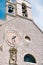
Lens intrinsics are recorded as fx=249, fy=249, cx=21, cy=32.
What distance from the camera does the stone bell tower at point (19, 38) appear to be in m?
19.4

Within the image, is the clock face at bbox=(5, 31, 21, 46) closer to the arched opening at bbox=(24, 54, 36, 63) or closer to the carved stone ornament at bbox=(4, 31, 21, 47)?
the carved stone ornament at bbox=(4, 31, 21, 47)

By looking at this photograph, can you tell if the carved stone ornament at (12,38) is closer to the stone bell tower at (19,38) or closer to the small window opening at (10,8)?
the stone bell tower at (19,38)

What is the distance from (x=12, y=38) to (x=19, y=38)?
25.3 inches

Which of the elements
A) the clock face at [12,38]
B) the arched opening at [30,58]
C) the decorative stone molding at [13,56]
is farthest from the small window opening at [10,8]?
the arched opening at [30,58]

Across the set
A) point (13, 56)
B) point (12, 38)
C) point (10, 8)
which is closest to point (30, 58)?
point (13, 56)

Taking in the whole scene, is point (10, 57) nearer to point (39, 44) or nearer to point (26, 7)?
point (39, 44)

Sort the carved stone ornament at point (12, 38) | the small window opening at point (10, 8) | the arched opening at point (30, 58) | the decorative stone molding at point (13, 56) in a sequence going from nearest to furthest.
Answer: the decorative stone molding at point (13, 56)
the carved stone ornament at point (12, 38)
the arched opening at point (30, 58)
the small window opening at point (10, 8)

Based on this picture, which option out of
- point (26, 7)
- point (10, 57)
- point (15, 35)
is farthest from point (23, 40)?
point (26, 7)

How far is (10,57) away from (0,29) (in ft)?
7.81

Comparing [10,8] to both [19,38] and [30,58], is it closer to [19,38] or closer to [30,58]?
[19,38]

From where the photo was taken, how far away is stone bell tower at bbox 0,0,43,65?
63.5 feet

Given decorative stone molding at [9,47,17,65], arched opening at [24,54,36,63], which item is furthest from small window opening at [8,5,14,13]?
arched opening at [24,54,36,63]

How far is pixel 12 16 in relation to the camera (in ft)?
70.7

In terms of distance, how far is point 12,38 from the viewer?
802 inches
